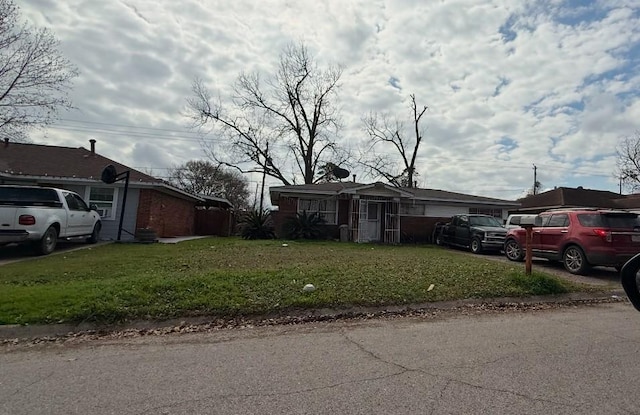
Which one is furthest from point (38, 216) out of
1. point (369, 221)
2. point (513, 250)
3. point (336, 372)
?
point (513, 250)

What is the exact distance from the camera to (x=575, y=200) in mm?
32000

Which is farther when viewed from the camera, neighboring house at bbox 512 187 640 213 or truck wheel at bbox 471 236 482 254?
neighboring house at bbox 512 187 640 213

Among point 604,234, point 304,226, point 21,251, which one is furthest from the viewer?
point 304,226

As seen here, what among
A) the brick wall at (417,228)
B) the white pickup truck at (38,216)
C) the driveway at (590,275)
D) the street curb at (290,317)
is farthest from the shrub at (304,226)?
the street curb at (290,317)

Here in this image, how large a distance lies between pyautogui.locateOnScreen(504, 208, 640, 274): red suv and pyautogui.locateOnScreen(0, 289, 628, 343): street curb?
2.13 m

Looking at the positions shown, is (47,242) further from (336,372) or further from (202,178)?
(202,178)

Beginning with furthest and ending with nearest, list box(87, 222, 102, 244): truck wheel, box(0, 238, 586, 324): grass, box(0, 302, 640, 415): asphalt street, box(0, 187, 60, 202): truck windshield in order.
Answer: box(87, 222, 102, 244): truck wheel < box(0, 187, 60, 202): truck windshield < box(0, 238, 586, 324): grass < box(0, 302, 640, 415): asphalt street

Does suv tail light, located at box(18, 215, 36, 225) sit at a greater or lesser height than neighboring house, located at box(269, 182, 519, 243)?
lesser

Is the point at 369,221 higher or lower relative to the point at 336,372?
higher

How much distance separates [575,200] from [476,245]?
2170 centimetres

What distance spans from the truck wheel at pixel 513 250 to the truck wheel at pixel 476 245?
2.21 metres

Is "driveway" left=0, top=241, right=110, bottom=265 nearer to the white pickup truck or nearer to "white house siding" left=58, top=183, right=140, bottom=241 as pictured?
the white pickup truck

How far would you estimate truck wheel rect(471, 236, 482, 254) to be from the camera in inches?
623

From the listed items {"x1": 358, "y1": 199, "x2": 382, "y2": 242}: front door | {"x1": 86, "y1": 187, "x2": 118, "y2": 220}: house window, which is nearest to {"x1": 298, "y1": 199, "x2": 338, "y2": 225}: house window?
{"x1": 358, "y1": 199, "x2": 382, "y2": 242}: front door
